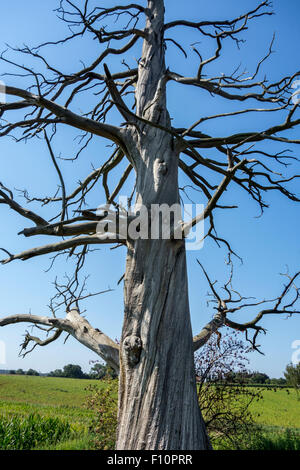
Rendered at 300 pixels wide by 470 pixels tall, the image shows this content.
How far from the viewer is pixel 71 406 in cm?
1525

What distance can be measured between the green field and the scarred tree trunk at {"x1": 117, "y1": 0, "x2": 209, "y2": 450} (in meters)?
4.13

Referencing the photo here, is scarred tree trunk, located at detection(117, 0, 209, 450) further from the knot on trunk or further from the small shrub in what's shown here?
Result: the small shrub

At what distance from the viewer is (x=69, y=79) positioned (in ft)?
17.6

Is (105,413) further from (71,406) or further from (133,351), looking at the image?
(71,406)

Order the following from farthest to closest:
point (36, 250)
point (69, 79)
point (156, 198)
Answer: point (69, 79) < point (156, 198) < point (36, 250)

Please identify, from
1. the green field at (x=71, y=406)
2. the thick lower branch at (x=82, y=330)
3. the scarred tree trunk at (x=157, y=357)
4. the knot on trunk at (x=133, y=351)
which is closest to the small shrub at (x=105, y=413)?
the green field at (x=71, y=406)

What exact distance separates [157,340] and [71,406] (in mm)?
13829

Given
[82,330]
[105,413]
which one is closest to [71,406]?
[105,413]

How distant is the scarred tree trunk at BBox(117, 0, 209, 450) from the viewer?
311cm

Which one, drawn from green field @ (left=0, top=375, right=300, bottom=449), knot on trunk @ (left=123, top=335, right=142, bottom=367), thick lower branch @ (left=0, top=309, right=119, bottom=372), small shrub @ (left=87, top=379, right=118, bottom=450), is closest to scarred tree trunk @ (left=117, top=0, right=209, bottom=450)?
knot on trunk @ (left=123, top=335, right=142, bottom=367)

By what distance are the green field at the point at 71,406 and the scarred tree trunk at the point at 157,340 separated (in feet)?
13.5
